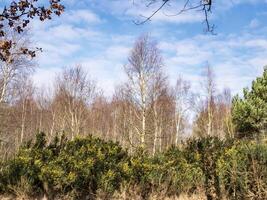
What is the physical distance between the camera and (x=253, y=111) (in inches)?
1016

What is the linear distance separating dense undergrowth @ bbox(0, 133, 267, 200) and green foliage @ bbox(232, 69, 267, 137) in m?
16.2

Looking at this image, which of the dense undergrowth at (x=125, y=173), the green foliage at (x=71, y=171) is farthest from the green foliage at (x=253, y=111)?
the green foliage at (x=71, y=171)

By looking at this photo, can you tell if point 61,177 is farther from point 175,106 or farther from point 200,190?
point 175,106

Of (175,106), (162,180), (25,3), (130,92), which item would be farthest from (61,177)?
(175,106)

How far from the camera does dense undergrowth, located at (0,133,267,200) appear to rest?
8.36m

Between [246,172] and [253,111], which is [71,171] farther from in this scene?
[253,111]

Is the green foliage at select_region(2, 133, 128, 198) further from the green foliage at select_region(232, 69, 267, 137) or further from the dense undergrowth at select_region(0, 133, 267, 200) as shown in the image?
the green foliage at select_region(232, 69, 267, 137)

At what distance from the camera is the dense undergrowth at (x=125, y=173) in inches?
329

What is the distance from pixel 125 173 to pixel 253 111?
60.3ft

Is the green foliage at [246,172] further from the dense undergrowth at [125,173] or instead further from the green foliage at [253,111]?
the green foliage at [253,111]

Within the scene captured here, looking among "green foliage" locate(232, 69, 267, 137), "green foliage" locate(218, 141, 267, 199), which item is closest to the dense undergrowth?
"green foliage" locate(218, 141, 267, 199)

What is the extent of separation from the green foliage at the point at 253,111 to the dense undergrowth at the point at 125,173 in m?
16.2

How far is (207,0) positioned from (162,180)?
23.1ft

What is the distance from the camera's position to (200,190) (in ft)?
31.1
